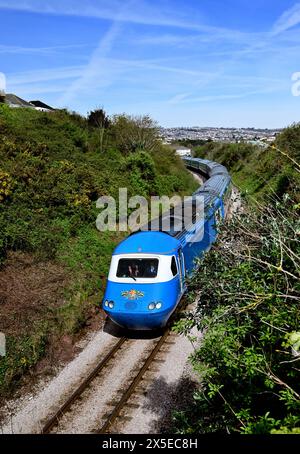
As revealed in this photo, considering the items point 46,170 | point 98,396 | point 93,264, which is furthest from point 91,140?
point 98,396

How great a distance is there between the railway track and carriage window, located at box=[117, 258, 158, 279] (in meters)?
2.19

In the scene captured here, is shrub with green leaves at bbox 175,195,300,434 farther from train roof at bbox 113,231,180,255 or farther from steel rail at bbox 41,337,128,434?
Answer: train roof at bbox 113,231,180,255

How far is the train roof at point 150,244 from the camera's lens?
39.5ft

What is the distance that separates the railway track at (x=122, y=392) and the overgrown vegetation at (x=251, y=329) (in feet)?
9.39

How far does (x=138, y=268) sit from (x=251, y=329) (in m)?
6.43

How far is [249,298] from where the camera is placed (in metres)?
5.25

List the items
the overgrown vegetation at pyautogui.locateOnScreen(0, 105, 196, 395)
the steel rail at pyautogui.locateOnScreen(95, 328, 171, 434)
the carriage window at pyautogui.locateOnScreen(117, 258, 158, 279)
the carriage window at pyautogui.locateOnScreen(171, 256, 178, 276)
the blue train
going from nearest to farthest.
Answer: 1. the steel rail at pyautogui.locateOnScreen(95, 328, 171, 434)
2. the blue train
3. the carriage window at pyautogui.locateOnScreen(117, 258, 158, 279)
4. the carriage window at pyautogui.locateOnScreen(171, 256, 178, 276)
5. the overgrown vegetation at pyautogui.locateOnScreen(0, 105, 196, 395)

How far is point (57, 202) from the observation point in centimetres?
1852

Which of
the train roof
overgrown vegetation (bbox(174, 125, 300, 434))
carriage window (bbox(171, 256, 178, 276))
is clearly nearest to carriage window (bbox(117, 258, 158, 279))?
the train roof

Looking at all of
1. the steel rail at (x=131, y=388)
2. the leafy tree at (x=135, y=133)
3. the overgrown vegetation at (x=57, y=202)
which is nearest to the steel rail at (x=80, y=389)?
the steel rail at (x=131, y=388)

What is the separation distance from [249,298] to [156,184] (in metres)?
25.3

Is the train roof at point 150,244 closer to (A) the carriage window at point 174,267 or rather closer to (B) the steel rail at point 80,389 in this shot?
(A) the carriage window at point 174,267

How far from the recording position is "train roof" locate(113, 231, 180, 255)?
12.0 m
